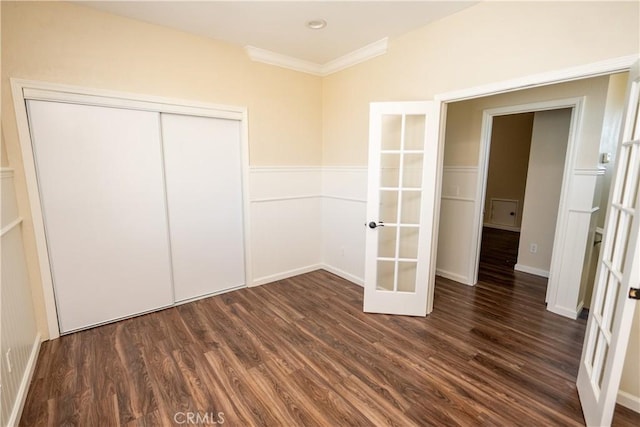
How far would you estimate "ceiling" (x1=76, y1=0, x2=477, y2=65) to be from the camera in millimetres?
2340

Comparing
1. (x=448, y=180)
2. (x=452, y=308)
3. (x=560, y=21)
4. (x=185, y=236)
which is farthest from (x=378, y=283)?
(x=560, y=21)

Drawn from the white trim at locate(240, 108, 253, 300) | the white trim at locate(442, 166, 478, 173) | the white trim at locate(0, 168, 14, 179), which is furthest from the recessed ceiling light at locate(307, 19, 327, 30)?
the white trim at locate(0, 168, 14, 179)

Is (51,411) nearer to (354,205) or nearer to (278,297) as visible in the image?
(278,297)

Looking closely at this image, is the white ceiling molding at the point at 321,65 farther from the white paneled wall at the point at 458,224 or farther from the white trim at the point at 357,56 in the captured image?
the white paneled wall at the point at 458,224

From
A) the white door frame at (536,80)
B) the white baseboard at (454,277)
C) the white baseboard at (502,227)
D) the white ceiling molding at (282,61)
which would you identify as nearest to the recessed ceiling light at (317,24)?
the white ceiling molding at (282,61)

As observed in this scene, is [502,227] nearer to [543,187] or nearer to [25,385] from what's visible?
[543,187]

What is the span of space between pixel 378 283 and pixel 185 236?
2096 mm

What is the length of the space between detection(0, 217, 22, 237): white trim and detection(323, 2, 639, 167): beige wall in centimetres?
303

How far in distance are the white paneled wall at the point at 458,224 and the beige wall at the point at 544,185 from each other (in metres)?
1.15

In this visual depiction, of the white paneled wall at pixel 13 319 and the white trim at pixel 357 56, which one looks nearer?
the white paneled wall at pixel 13 319

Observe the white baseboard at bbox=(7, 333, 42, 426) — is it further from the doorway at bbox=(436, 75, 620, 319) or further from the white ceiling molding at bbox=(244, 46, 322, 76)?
the doorway at bbox=(436, 75, 620, 319)

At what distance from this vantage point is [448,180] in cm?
385

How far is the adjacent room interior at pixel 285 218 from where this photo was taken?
1.86 m

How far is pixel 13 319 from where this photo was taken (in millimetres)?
1816
